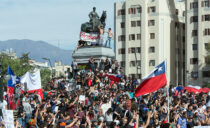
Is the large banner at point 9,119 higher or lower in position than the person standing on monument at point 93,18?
lower

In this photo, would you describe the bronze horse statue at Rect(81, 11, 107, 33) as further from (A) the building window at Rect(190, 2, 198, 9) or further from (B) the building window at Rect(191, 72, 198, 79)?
(A) the building window at Rect(190, 2, 198, 9)

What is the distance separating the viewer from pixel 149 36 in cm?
8719

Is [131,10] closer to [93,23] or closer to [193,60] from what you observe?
[193,60]

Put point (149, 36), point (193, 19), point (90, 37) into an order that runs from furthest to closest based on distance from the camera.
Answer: point (149, 36)
point (193, 19)
point (90, 37)

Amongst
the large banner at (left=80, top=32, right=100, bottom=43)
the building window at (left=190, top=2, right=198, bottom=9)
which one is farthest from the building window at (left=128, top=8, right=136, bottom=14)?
the large banner at (left=80, top=32, right=100, bottom=43)

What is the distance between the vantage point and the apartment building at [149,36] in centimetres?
8612

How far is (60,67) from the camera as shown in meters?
195

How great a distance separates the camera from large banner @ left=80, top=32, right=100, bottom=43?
1894 inches

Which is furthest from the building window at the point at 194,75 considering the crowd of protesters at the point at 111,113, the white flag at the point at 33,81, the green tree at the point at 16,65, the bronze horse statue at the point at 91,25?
the white flag at the point at 33,81

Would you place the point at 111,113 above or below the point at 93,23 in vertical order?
below

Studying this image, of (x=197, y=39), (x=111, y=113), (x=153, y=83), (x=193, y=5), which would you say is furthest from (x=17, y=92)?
(x=193, y=5)

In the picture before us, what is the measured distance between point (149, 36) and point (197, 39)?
9.23 m

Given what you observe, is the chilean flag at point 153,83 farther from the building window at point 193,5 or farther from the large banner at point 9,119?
the building window at point 193,5

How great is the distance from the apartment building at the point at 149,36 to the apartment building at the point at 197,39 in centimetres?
474
